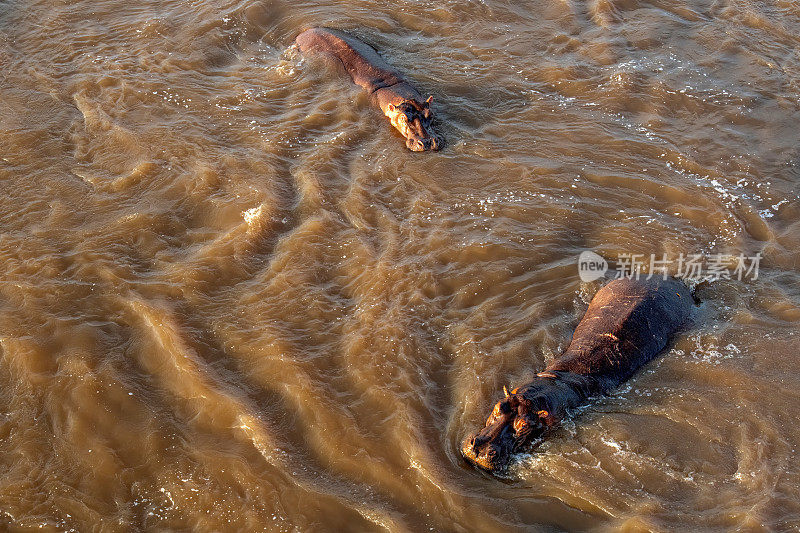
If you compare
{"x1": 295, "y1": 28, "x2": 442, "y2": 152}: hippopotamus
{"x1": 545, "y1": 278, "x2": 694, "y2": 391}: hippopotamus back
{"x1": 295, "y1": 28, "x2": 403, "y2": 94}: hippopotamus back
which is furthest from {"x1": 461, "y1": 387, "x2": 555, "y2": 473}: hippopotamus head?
{"x1": 295, "y1": 28, "x2": 403, "y2": 94}: hippopotamus back

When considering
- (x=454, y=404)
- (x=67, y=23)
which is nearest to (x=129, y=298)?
(x=454, y=404)

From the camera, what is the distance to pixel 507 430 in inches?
249

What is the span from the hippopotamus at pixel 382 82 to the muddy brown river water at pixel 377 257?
0.96 ft

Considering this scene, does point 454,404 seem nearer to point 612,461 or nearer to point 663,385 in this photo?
point 612,461

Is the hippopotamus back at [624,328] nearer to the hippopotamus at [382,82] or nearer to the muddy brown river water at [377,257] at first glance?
the muddy brown river water at [377,257]

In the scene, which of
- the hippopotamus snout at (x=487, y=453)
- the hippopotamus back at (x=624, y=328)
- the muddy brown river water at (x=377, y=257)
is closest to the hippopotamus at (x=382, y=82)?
the muddy brown river water at (x=377, y=257)

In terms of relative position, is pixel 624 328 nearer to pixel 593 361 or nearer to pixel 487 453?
pixel 593 361

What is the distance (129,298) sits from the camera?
7820 mm

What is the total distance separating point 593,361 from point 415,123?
4850 mm

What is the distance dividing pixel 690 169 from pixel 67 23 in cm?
1104

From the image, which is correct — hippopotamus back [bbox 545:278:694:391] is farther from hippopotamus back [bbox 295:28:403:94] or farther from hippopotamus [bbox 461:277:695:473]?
hippopotamus back [bbox 295:28:403:94]

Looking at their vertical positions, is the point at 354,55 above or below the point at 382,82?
above

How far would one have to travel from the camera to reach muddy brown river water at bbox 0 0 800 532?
20.4 ft

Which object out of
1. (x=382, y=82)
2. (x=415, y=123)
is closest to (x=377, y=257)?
(x=415, y=123)
